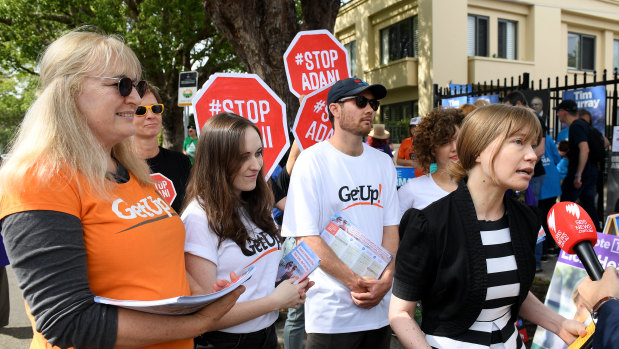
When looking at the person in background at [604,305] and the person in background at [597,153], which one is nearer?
the person in background at [604,305]

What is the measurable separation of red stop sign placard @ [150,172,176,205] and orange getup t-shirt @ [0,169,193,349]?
1.32 m

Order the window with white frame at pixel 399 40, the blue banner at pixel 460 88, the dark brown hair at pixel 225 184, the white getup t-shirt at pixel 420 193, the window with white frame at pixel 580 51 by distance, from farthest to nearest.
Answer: the window with white frame at pixel 580 51 < the window with white frame at pixel 399 40 < the blue banner at pixel 460 88 < the white getup t-shirt at pixel 420 193 < the dark brown hair at pixel 225 184

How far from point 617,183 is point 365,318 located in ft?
20.4

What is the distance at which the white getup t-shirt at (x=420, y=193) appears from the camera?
317 centimetres

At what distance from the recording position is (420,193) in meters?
3.22

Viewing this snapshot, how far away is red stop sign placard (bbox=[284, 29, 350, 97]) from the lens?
4.31 meters

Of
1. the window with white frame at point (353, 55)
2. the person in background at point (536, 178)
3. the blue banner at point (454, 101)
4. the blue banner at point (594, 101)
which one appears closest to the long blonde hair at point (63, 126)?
the person in background at point (536, 178)

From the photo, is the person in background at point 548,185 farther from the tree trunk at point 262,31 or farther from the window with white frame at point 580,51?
the window with white frame at point 580,51

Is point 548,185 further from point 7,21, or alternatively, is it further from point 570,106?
point 7,21

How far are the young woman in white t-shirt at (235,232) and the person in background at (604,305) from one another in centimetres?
108

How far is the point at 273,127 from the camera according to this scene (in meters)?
3.87

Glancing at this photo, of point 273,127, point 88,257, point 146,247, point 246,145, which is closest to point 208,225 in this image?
point 246,145

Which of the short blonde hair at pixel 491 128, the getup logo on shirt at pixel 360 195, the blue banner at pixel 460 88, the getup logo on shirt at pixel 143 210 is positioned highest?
the blue banner at pixel 460 88

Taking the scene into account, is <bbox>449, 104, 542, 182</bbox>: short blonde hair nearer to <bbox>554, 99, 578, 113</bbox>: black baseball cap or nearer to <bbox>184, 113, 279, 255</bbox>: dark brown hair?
<bbox>184, 113, 279, 255</bbox>: dark brown hair
